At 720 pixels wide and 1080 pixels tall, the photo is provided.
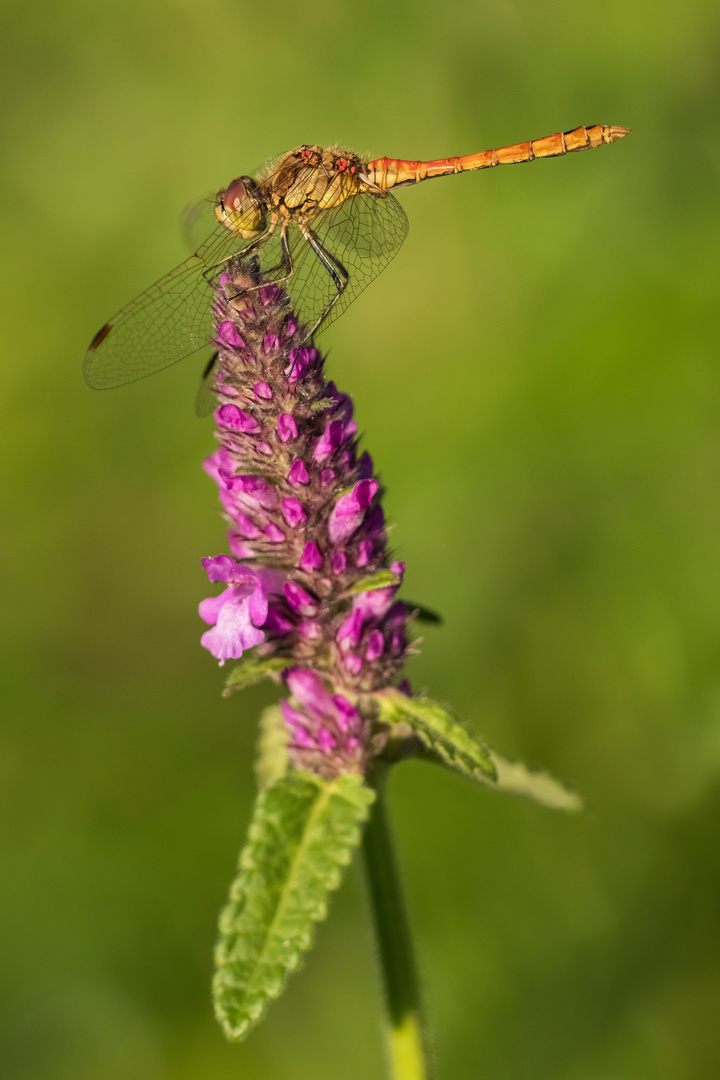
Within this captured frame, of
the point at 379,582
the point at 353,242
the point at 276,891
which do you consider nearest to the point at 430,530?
the point at 353,242

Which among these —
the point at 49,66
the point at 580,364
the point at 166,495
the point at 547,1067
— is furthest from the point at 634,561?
the point at 49,66

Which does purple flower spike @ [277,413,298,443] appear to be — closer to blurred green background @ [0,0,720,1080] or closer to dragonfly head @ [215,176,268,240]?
dragonfly head @ [215,176,268,240]

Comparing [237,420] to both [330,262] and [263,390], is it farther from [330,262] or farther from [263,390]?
[330,262]

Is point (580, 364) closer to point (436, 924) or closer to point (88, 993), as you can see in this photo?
point (436, 924)

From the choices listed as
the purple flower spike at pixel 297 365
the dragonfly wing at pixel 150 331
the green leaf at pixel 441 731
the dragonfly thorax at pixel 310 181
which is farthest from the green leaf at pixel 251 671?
the dragonfly thorax at pixel 310 181

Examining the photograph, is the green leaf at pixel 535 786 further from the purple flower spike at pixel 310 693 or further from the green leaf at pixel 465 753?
the purple flower spike at pixel 310 693
